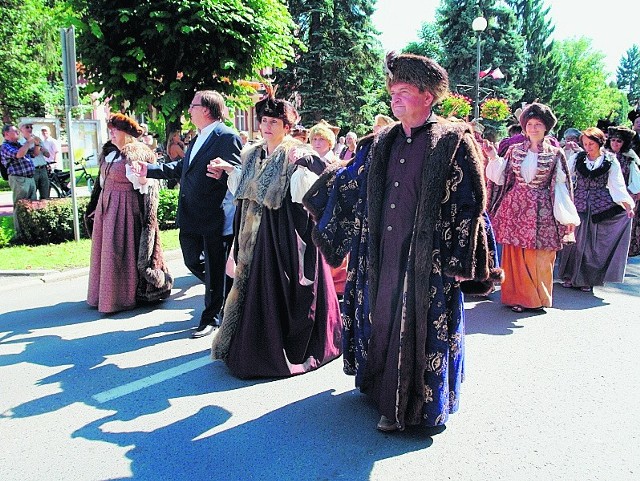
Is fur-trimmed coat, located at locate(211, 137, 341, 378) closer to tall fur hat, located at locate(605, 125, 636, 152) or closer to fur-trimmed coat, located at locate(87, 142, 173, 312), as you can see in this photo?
fur-trimmed coat, located at locate(87, 142, 173, 312)

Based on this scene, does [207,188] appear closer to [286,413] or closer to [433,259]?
[286,413]

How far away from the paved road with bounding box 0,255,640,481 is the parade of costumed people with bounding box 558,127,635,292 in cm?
152

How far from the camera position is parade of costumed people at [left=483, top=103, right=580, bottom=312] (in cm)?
559

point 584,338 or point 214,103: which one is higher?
point 214,103

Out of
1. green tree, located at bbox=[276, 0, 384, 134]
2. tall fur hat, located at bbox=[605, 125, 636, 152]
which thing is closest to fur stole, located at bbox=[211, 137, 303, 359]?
tall fur hat, located at bbox=[605, 125, 636, 152]

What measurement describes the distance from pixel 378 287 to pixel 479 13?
121ft

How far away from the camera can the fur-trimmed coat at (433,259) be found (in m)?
3.00

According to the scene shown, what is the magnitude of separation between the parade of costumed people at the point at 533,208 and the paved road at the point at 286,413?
63cm

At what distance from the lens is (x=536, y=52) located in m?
46.9

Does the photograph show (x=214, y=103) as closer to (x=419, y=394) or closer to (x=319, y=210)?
(x=319, y=210)

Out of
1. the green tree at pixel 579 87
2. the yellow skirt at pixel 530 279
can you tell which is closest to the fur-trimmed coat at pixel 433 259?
the yellow skirt at pixel 530 279

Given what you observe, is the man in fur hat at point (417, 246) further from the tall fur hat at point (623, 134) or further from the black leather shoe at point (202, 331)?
the tall fur hat at point (623, 134)

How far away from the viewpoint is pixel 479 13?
117 ft

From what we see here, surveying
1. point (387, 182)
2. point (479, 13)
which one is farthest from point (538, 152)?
point (479, 13)
